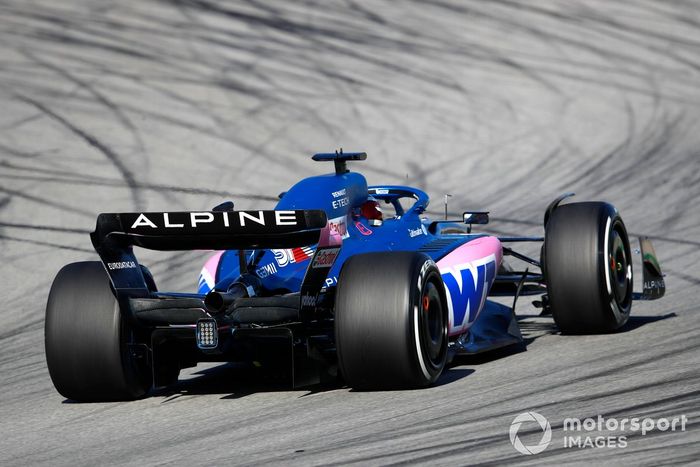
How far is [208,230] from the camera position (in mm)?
7047

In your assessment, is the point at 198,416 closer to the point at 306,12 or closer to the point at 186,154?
the point at 186,154

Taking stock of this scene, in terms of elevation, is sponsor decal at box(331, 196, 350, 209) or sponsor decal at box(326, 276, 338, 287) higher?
sponsor decal at box(331, 196, 350, 209)

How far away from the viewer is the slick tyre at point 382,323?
6957mm

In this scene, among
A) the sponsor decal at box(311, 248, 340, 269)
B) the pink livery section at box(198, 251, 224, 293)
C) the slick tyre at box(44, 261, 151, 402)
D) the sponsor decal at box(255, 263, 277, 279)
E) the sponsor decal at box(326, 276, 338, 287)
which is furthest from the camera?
the pink livery section at box(198, 251, 224, 293)

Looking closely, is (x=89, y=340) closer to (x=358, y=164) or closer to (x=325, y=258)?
(x=325, y=258)

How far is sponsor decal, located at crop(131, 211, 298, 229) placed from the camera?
7.00m

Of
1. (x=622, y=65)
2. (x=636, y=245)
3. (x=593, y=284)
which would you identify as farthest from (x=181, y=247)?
(x=622, y=65)

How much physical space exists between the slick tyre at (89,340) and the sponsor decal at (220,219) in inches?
27.3

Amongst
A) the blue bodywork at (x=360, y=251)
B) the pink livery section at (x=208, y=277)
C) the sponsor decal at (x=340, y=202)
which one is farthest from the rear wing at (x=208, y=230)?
the pink livery section at (x=208, y=277)

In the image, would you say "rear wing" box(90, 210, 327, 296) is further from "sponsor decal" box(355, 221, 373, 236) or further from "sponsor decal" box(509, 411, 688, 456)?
"sponsor decal" box(509, 411, 688, 456)

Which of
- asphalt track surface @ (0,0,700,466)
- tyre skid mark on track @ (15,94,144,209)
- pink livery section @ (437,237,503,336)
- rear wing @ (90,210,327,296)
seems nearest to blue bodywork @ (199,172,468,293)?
pink livery section @ (437,237,503,336)

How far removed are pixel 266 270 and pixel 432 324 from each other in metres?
1.12

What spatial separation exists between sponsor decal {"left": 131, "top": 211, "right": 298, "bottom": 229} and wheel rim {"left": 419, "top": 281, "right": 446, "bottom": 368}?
3.05 feet

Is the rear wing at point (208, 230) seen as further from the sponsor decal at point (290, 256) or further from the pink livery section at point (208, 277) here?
the pink livery section at point (208, 277)
